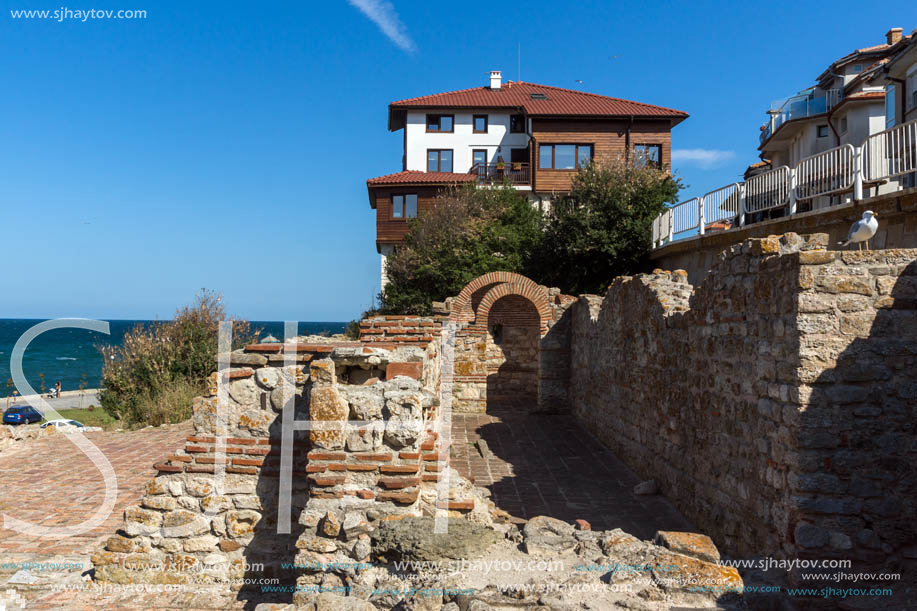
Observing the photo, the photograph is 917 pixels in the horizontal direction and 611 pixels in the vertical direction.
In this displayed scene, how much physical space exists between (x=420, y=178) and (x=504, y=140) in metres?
4.89

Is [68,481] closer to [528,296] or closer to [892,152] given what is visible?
[528,296]

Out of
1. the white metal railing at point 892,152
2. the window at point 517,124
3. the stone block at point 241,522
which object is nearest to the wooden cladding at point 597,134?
the window at point 517,124

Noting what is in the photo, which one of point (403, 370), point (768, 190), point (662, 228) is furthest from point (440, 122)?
point (403, 370)

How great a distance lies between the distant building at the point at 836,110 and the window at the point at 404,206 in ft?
52.3

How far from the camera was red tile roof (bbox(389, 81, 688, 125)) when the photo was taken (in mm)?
28906

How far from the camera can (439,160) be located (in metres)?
31.1

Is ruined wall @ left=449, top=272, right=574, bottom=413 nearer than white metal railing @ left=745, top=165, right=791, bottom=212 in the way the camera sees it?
No

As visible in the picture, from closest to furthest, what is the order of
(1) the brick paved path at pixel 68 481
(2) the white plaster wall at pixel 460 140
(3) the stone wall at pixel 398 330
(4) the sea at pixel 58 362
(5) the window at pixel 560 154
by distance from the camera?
(1) the brick paved path at pixel 68 481
(3) the stone wall at pixel 398 330
(5) the window at pixel 560 154
(2) the white plaster wall at pixel 460 140
(4) the sea at pixel 58 362

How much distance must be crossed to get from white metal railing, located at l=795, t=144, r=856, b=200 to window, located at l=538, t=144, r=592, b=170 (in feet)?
62.2

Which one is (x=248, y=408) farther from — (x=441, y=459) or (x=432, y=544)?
(x=432, y=544)

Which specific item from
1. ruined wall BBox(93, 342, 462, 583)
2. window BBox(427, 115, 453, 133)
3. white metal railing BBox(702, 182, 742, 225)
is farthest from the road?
ruined wall BBox(93, 342, 462, 583)

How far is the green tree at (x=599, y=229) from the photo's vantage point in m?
17.0

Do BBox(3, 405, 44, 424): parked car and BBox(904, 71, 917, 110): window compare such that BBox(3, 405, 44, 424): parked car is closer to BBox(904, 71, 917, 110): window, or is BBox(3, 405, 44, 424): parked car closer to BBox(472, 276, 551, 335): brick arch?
BBox(472, 276, 551, 335): brick arch

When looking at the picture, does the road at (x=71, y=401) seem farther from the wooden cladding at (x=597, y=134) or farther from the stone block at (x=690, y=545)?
the stone block at (x=690, y=545)
